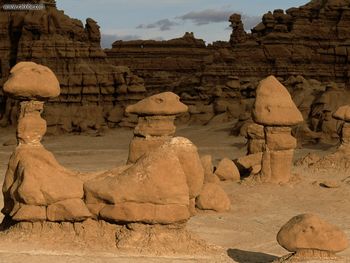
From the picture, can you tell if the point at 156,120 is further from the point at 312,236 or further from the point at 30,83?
the point at 312,236

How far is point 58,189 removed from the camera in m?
9.07

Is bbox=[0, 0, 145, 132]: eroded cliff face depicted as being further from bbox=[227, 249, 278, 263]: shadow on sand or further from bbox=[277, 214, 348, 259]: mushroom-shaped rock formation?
bbox=[277, 214, 348, 259]: mushroom-shaped rock formation

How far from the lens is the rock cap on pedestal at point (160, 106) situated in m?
15.5

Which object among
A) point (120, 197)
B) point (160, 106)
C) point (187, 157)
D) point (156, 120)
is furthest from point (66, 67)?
point (120, 197)

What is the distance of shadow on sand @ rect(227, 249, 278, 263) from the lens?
338 inches

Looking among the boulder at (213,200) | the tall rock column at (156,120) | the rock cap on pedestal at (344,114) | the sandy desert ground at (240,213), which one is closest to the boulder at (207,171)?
the sandy desert ground at (240,213)

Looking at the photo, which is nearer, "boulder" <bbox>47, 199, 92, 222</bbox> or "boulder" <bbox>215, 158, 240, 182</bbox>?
"boulder" <bbox>47, 199, 92, 222</bbox>

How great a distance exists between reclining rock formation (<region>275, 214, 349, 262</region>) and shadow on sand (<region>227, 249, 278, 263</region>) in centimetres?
70

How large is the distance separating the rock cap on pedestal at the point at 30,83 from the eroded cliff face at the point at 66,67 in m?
19.4

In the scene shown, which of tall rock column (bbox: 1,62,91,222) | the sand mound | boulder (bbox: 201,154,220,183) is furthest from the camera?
boulder (bbox: 201,154,220,183)

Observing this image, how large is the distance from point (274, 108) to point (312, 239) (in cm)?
786

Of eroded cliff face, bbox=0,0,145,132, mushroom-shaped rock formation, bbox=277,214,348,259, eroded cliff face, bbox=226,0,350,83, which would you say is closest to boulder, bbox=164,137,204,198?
mushroom-shaped rock formation, bbox=277,214,348,259

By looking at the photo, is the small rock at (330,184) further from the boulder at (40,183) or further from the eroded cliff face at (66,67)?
the eroded cliff face at (66,67)

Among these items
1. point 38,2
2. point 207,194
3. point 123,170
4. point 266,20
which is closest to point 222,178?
point 207,194
